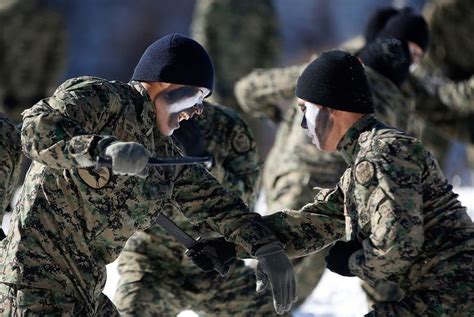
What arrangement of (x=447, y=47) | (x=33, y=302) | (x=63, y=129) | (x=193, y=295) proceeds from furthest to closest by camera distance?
(x=447, y=47) < (x=193, y=295) < (x=33, y=302) < (x=63, y=129)

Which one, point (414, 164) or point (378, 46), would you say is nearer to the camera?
point (414, 164)

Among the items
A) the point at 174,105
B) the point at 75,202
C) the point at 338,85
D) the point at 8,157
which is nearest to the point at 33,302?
the point at 75,202

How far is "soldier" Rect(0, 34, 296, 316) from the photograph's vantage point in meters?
3.90

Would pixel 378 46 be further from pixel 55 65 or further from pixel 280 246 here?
pixel 55 65

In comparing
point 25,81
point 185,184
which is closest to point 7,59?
point 25,81

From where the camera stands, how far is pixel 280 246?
4.42 metres

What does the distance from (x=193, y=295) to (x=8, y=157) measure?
1.19 meters

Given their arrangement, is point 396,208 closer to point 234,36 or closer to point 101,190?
point 101,190

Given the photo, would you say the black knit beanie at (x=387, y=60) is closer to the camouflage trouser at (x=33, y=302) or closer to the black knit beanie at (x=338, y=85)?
the black knit beanie at (x=338, y=85)

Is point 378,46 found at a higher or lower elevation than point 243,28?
higher

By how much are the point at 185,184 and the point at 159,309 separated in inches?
46.0

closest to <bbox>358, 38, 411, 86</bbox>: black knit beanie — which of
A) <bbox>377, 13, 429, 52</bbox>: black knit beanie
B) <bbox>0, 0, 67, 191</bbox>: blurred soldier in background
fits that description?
<bbox>377, 13, 429, 52</bbox>: black knit beanie

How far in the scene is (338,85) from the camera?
441 centimetres

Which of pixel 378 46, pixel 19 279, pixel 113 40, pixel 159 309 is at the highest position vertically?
pixel 378 46
